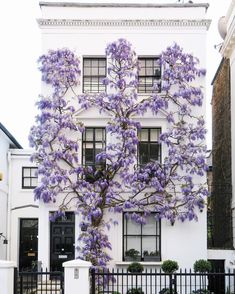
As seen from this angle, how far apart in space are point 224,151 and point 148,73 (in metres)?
5.70

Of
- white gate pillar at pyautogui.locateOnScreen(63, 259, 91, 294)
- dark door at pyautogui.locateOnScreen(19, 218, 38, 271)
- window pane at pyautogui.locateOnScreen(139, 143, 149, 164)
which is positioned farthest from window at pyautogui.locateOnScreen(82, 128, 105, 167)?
dark door at pyautogui.locateOnScreen(19, 218, 38, 271)

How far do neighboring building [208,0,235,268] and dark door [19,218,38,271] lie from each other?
9488 millimetres

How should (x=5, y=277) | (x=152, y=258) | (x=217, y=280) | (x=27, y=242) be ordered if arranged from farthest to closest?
1. (x=27, y=242)
2. (x=152, y=258)
3. (x=217, y=280)
4. (x=5, y=277)

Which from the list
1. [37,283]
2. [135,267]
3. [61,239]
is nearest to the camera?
[37,283]

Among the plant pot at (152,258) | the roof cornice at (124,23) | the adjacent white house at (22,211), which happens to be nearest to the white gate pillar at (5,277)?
the plant pot at (152,258)

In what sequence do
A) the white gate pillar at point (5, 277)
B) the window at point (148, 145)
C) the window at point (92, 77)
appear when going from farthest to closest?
the window at point (92, 77) → the window at point (148, 145) → the white gate pillar at point (5, 277)

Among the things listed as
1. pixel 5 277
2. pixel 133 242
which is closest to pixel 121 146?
pixel 133 242

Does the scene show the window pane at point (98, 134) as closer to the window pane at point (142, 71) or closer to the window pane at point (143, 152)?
the window pane at point (143, 152)

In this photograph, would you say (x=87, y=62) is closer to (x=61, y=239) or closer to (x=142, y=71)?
(x=142, y=71)

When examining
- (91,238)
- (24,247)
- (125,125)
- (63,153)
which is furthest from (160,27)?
(24,247)

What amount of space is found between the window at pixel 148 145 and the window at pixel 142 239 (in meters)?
2.09

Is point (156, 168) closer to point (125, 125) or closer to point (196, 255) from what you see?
point (125, 125)

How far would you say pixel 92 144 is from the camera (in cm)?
2600

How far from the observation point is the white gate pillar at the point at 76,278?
18062mm
